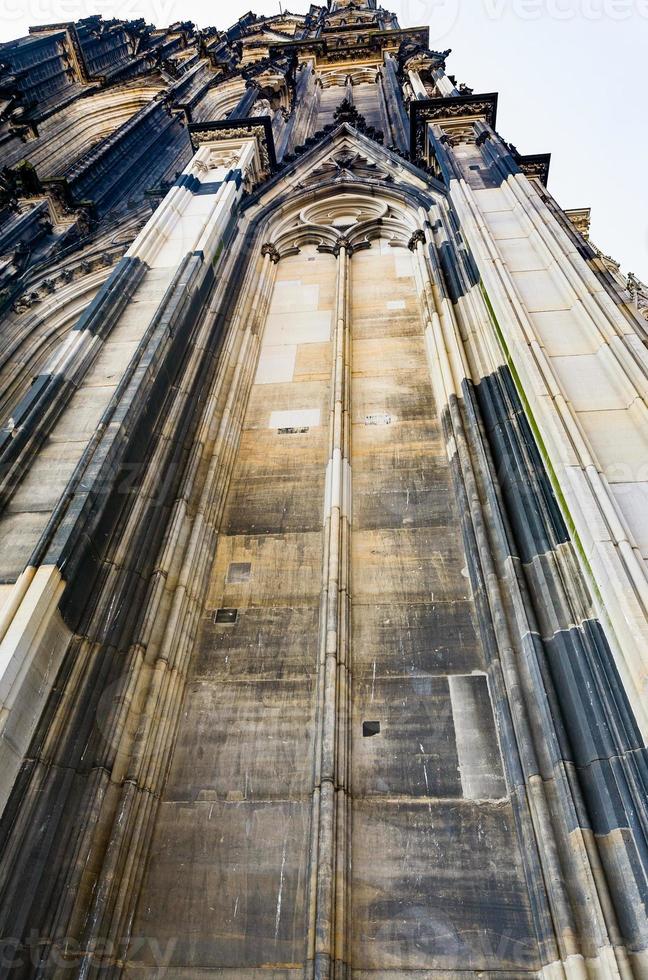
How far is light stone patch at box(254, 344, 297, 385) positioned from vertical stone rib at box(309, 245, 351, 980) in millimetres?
1434

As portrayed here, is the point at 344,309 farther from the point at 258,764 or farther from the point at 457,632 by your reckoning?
the point at 258,764

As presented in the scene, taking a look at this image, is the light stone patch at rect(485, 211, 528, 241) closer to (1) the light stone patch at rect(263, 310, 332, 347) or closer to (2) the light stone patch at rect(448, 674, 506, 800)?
(1) the light stone patch at rect(263, 310, 332, 347)

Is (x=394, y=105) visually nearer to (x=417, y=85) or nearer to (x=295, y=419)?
(x=417, y=85)

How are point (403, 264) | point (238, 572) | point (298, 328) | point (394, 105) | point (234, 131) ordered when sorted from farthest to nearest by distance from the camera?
1. point (394, 105)
2. point (234, 131)
3. point (403, 264)
4. point (298, 328)
5. point (238, 572)

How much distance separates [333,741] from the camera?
188 inches

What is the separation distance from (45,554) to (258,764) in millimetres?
2329

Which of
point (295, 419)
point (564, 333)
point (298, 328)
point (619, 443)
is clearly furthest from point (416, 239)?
point (619, 443)

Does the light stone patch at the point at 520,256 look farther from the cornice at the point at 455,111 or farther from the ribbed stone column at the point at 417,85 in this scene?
the ribbed stone column at the point at 417,85

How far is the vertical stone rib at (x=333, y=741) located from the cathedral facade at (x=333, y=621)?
27 millimetres

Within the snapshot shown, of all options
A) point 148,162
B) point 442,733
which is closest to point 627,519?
point 442,733

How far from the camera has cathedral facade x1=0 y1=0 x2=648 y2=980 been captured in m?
3.98

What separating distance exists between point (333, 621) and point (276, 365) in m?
4.54

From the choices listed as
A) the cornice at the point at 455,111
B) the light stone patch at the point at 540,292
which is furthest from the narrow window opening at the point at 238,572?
the cornice at the point at 455,111

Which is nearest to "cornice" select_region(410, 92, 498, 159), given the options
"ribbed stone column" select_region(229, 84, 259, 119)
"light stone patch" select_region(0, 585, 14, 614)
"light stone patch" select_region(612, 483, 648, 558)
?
"ribbed stone column" select_region(229, 84, 259, 119)
